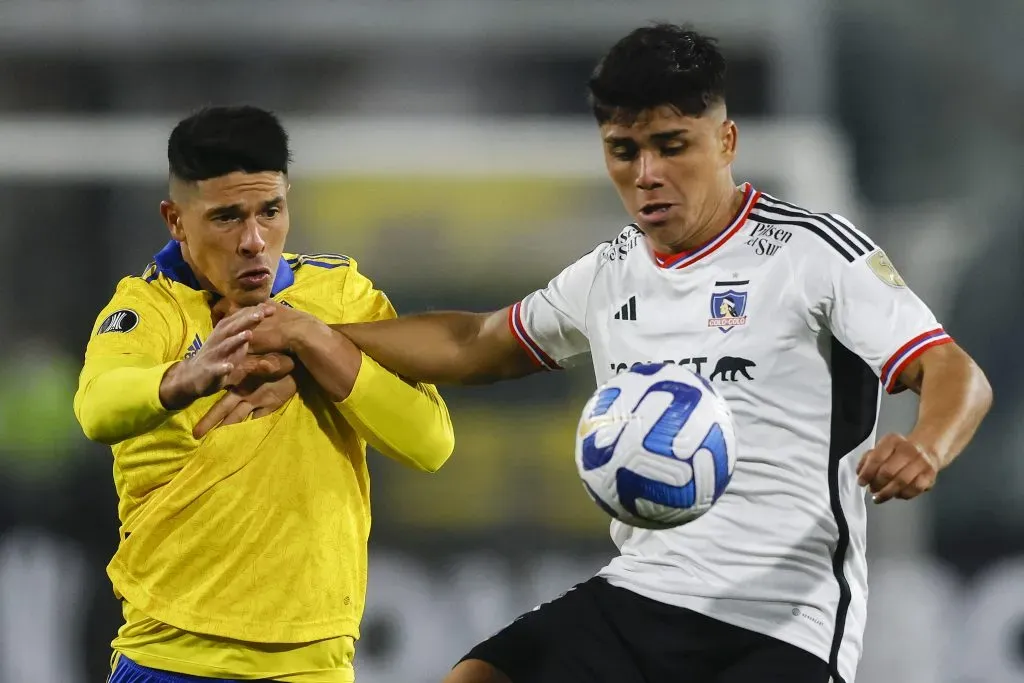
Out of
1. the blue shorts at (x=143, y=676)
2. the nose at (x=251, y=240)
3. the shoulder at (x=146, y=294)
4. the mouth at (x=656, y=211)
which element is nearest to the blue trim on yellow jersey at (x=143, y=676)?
the blue shorts at (x=143, y=676)

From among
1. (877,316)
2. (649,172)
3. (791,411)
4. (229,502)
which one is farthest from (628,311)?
(229,502)

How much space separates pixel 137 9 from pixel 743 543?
12.6 feet

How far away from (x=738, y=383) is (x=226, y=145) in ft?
A: 3.68

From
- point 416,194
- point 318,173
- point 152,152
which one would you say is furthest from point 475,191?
point 152,152

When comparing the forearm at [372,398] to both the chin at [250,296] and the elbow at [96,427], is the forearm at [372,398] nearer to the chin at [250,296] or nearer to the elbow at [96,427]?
the chin at [250,296]

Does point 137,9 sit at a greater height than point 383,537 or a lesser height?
greater

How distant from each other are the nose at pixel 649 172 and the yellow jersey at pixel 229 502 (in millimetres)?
661

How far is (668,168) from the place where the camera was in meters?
2.62

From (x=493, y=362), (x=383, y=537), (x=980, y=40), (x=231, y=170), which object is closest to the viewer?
(x=231, y=170)

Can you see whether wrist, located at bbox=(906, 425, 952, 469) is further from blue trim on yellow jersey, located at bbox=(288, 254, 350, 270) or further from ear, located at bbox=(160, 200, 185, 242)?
ear, located at bbox=(160, 200, 185, 242)

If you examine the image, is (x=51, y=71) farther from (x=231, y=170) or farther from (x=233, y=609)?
(x=233, y=609)

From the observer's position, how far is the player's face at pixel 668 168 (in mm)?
2615

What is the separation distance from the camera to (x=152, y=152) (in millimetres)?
5383

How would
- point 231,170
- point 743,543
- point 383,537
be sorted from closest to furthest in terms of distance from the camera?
1. point 743,543
2. point 231,170
3. point 383,537
